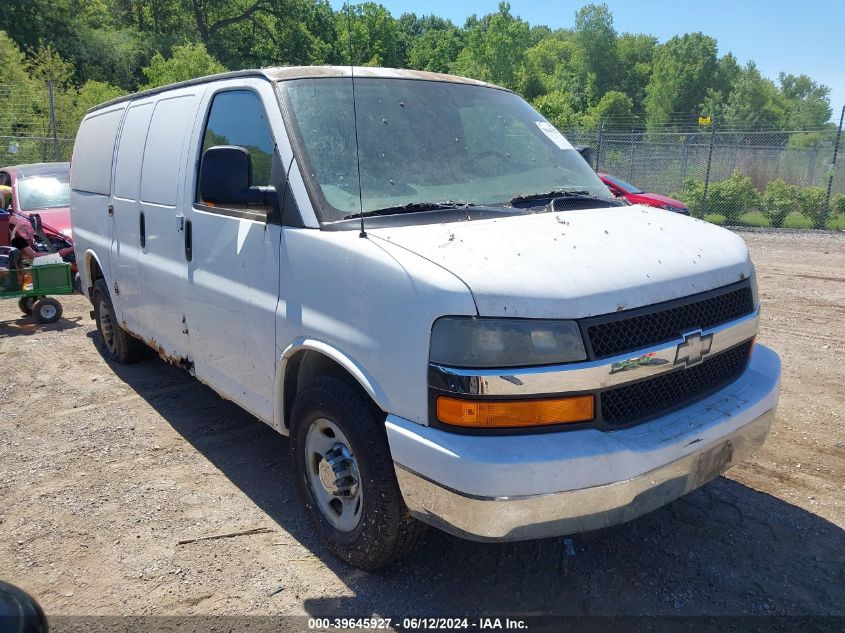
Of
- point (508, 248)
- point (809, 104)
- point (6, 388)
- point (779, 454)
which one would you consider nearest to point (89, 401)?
point (6, 388)

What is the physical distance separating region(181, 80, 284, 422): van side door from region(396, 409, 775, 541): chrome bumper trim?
1212mm

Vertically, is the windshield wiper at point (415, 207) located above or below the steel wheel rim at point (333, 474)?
above

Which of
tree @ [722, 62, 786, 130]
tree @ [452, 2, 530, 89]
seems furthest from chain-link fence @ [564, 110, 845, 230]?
tree @ [722, 62, 786, 130]

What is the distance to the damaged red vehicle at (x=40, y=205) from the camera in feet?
31.5

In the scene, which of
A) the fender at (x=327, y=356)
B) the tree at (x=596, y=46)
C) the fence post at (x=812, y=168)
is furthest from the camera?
the tree at (x=596, y=46)

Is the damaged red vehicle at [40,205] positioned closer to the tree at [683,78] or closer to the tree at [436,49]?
the tree at [436,49]

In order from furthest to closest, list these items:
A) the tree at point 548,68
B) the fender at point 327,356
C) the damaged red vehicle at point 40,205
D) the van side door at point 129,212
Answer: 1. the tree at point 548,68
2. the damaged red vehicle at point 40,205
3. the van side door at point 129,212
4. the fender at point 327,356

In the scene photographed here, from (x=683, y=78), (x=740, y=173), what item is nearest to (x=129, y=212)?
(x=740, y=173)

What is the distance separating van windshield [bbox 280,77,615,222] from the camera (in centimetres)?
317

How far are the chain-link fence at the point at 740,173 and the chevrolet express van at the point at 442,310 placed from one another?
16.4 metres

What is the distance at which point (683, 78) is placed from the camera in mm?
83688

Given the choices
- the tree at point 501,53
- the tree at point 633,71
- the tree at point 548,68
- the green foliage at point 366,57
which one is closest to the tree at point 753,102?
the green foliage at point 366,57

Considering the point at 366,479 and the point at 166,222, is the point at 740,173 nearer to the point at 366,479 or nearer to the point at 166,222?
the point at 166,222

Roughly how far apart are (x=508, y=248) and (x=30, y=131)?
2472 centimetres
